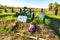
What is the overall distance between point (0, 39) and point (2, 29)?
38.9 inches

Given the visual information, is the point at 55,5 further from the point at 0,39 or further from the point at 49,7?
the point at 0,39

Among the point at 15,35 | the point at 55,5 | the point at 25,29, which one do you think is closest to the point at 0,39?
the point at 15,35

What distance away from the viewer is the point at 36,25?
990 centimetres

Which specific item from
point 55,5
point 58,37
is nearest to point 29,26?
point 58,37

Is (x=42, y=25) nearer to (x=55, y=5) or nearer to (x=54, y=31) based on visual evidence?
(x=54, y=31)

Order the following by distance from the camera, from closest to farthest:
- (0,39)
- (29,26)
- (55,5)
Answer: (0,39) → (29,26) → (55,5)

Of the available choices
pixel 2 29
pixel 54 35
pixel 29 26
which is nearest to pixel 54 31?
pixel 54 35

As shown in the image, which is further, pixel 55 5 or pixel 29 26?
pixel 55 5

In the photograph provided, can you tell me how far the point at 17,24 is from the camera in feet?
33.2

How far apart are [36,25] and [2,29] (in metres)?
2.00

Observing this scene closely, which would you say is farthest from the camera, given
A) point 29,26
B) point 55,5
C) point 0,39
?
point 55,5

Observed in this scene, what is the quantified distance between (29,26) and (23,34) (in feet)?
2.81

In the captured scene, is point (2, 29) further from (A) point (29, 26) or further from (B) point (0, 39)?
(A) point (29, 26)

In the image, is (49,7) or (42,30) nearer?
(42,30)
